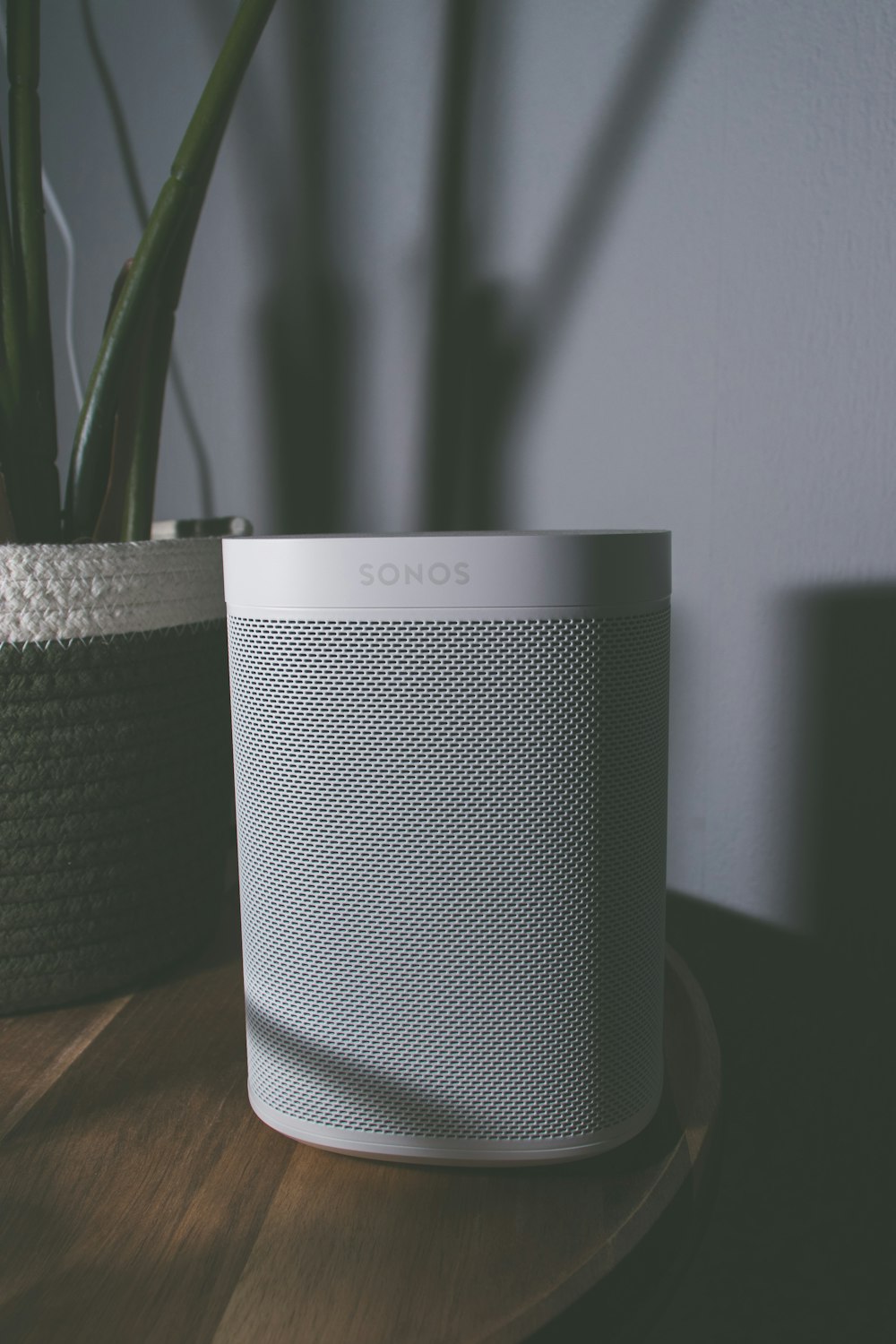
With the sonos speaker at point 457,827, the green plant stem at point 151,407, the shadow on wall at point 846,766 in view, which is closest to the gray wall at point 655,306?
the shadow on wall at point 846,766

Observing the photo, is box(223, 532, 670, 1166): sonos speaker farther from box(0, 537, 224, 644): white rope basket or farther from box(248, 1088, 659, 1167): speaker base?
box(0, 537, 224, 644): white rope basket

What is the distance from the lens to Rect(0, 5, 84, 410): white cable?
0.76m

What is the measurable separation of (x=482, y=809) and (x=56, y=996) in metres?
0.28

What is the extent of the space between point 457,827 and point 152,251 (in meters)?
0.34

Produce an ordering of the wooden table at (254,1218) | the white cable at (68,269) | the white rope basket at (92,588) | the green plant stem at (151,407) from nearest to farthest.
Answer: the wooden table at (254,1218)
the white rope basket at (92,588)
the green plant stem at (151,407)
the white cable at (68,269)

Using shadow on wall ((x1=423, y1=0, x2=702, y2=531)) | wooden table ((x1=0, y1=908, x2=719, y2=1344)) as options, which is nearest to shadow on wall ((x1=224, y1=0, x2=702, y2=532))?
shadow on wall ((x1=423, y1=0, x2=702, y2=531))

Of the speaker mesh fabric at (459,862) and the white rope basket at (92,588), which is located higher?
the white rope basket at (92,588)

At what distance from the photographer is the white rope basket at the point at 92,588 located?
0.47 m

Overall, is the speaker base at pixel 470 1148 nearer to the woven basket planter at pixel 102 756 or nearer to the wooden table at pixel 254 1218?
the wooden table at pixel 254 1218

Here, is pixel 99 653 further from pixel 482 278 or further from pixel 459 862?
pixel 482 278

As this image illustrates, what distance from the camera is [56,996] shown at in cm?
51

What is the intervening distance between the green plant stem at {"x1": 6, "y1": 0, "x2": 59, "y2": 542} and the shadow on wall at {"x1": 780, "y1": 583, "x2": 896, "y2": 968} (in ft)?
1.46

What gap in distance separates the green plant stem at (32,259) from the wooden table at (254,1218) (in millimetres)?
296

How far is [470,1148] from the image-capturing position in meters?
0.39
